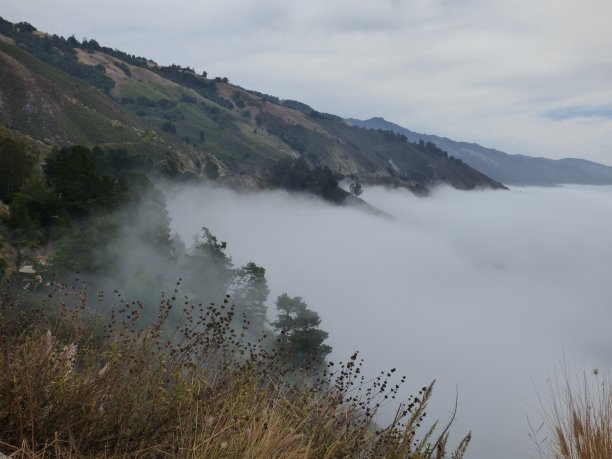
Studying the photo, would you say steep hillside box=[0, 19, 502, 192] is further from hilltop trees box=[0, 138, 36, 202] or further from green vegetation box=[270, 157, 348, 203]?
hilltop trees box=[0, 138, 36, 202]

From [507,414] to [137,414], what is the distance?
137 m

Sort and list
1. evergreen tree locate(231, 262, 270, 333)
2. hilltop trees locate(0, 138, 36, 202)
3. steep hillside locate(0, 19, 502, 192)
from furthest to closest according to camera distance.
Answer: steep hillside locate(0, 19, 502, 192)
evergreen tree locate(231, 262, 270, 333)
hilltop trees locate(0, 138, 36, 202)

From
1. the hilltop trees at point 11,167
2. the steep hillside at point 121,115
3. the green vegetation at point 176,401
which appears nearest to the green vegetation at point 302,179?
the steep hillside at point 121,115

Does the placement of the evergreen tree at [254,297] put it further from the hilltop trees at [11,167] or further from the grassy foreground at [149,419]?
the grassy foreground at [149,419]

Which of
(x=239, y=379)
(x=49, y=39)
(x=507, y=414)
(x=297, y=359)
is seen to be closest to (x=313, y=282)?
(x=507, y=414)

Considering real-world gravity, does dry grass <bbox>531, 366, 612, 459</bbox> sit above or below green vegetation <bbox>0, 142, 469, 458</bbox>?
above

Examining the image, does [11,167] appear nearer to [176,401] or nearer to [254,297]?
[254,297]

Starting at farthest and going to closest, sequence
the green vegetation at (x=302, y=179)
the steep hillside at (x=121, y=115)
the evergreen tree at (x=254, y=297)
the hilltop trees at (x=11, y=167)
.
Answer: the green vegetation at (x=302, y=179) → the steep hillside at (x=121, y=115) → the evergreen tree at (x=254, y=297) → the hilltop trees at (x=11, y=167)

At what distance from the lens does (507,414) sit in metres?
121

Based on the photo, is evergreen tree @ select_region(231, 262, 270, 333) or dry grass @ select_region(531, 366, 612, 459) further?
evergreen tree @ select_region(231, 262, 270, 333)

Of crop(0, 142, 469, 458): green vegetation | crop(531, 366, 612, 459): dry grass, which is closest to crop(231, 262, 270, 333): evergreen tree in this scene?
crop(0, 142, 469, 458): green vegetation

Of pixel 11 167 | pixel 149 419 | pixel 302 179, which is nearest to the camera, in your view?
pixel 149 419

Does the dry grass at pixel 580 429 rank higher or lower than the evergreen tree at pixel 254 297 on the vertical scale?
higher

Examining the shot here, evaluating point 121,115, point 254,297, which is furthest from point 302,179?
point 254,297
